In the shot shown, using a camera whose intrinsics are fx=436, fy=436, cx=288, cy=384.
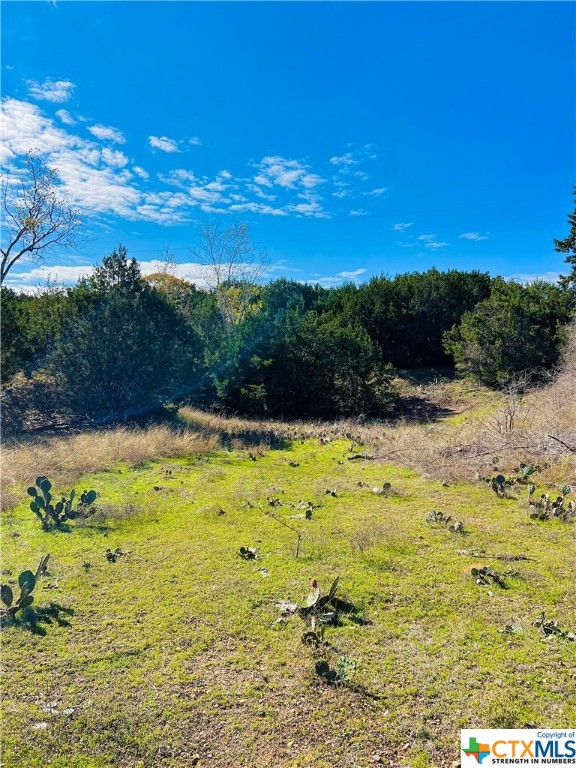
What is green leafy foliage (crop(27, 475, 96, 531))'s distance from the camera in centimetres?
530

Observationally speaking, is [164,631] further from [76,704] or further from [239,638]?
[76,704]

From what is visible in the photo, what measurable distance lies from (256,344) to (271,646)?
15.0 metres

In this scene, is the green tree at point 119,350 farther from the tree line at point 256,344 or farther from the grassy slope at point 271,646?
the grassy slope at point 271,646

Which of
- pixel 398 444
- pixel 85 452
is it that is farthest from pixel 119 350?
pixel 398 444

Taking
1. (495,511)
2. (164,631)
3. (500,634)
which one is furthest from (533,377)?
(164,631)

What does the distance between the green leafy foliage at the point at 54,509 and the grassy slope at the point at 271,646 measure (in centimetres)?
25

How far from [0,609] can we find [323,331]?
1667 centimetres

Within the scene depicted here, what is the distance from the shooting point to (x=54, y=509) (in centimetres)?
541

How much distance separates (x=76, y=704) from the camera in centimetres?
253

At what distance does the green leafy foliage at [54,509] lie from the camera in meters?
5.30

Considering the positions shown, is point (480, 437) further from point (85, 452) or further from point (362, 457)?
point (85, 452)

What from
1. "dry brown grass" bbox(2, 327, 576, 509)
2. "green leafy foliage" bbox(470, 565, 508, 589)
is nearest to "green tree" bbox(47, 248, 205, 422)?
"dry brown grass" bbox(2, 327, 576, 509)
